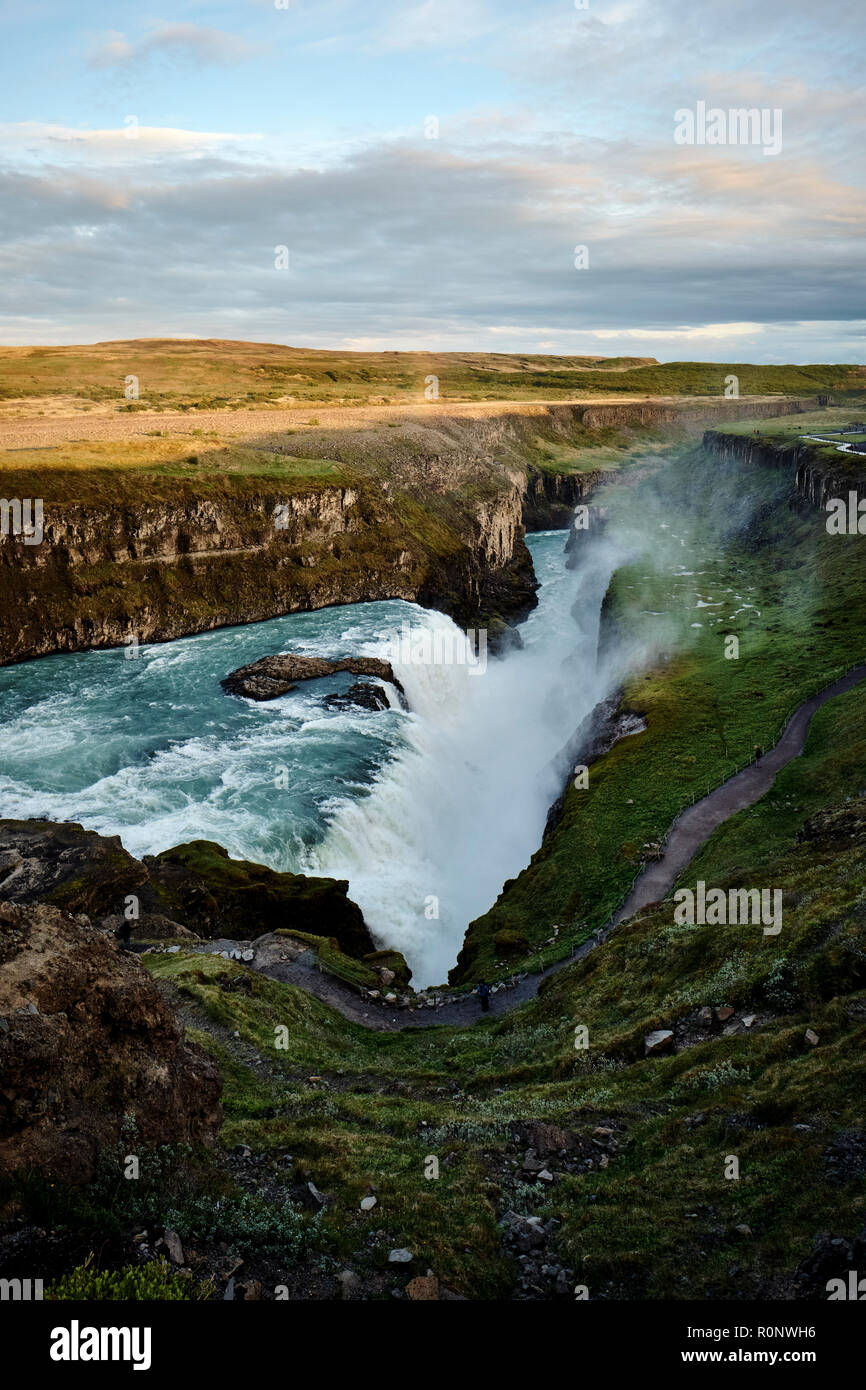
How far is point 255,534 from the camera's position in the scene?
7894 centimetres

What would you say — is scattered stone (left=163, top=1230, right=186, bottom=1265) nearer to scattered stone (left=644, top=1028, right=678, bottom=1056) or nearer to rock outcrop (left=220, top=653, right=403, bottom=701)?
scattered stone (left=644, top=1028, right=678, bottom=1056)

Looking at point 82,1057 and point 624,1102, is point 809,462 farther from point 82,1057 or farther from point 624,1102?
point 82,1057

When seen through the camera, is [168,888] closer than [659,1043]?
No

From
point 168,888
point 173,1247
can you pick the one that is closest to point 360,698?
point 168,888

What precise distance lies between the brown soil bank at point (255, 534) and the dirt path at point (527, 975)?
4135 cm

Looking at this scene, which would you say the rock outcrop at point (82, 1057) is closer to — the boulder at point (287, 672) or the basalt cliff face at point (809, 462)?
the boulder at point (287, 672)

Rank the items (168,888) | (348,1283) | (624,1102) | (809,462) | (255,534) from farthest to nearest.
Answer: (809,462) < (255,534) < (168,888) < (624,1102) < (348,1283)

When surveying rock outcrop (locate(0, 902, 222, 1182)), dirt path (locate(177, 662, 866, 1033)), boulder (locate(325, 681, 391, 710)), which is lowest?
dirt path (locate(177, 662, 866, 1033))

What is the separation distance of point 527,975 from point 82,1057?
20.5 meters

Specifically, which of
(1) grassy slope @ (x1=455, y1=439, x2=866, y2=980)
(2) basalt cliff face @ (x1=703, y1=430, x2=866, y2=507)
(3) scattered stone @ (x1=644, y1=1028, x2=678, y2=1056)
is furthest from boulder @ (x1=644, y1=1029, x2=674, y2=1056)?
(2) basalt cliff face @ (x1=703, y1=430, x2=866, y2=507)

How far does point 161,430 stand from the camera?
95375 mm

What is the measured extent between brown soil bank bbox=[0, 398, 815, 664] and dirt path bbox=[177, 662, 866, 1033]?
41354 millimetres

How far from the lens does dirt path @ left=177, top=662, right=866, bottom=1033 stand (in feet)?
93.7

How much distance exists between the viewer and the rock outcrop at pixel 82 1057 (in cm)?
1151
